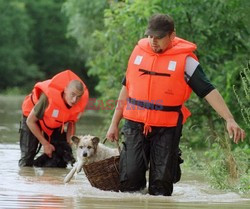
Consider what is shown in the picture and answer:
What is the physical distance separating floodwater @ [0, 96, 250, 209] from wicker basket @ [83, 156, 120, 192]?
129mm

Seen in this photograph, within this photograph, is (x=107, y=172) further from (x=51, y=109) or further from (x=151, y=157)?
(x=51, y=109)

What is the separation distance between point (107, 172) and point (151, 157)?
0.71 meters

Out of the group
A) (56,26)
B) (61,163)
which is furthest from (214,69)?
(56,26)

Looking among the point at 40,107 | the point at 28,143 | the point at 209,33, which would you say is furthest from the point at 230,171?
the point at 209,33

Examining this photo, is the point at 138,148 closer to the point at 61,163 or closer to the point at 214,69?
the point at 61,163

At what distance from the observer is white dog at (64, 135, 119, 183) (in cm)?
1195

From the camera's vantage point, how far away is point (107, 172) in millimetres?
10523

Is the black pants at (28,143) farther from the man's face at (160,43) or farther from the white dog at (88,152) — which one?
the man's face at (160,43)

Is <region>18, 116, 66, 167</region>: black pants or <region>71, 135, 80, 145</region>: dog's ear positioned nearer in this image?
<region>71, 135, 80, 145</region>: dog's ear

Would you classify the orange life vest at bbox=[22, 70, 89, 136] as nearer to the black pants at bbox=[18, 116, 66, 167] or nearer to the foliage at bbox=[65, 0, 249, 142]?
the black pants at bbox=[18, 116, 66, 167]

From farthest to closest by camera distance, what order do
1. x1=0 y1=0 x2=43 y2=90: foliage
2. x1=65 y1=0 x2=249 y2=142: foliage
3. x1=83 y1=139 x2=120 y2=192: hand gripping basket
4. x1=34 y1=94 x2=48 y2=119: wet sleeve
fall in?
x1=0 y1=0 x2=43 y2=90: foliage
x1=65 y1=0 x2=249 y2=142: foliage
x1=34 y1=94 x2=48 y2=119: wet sleeve
x1=83 y1=139 x2=120 y2=192: hand gripping basket

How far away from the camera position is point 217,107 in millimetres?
9703

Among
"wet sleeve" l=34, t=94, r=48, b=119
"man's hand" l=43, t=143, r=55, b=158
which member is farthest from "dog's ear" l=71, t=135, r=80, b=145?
"man's hand" l=43, t=143, r=55, b=158

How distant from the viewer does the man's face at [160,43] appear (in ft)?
32.3
